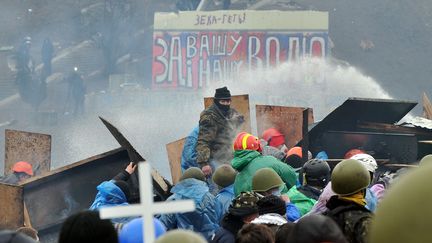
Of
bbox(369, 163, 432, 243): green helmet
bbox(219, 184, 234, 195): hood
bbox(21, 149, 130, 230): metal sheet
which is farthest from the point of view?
bbox(21, 149, 130, 230): metal sheet

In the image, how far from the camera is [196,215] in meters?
6.62

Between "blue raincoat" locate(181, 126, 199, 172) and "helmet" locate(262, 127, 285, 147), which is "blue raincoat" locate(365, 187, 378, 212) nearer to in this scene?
"blue raincoat" locate(181, 126, 199, 172)

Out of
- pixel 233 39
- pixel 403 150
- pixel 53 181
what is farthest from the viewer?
pixel 233 39

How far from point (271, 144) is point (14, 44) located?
21.5 meters

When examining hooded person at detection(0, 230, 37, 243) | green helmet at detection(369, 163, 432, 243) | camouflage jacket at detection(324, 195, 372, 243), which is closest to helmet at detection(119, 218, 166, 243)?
hooded person at detection(0, 230, 37, 243)

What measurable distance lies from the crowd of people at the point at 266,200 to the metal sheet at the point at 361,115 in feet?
1.33

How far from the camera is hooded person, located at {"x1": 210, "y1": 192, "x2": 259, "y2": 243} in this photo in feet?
17.3

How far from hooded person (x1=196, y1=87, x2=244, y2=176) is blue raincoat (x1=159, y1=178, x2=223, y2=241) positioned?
8.78 ft

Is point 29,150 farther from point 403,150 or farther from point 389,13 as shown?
point 389,13

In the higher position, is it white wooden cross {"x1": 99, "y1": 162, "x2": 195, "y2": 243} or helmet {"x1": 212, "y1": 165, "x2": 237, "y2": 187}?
white wooden cross {"x1": 99, "y1": 162, "x2": 195, "y2": 243}

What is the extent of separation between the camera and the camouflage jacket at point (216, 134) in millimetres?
9531

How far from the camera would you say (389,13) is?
31.6m

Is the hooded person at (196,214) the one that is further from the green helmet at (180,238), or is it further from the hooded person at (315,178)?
the green helmet at (180,238)

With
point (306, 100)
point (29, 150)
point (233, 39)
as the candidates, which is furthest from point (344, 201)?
point (233, 39)
